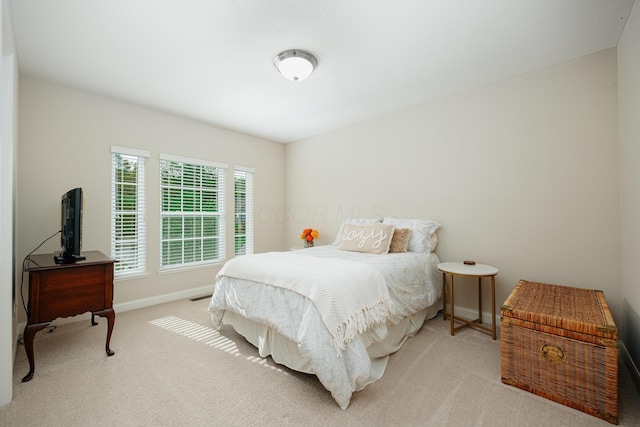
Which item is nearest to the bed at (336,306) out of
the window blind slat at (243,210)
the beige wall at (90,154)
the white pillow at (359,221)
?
the white pillow at (359,221)

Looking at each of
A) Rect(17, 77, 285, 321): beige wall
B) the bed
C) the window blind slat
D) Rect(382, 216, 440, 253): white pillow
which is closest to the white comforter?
the bed

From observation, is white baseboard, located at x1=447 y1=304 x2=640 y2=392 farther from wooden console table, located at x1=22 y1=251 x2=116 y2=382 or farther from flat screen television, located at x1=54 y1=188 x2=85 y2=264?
flat screen television, located at x1=54 y1=188 x2=85 y2=264

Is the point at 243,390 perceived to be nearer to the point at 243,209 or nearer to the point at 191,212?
the point at 191,212

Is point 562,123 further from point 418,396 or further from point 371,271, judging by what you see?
point 418,396

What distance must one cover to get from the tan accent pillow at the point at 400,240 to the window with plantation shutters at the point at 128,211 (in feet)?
10.2

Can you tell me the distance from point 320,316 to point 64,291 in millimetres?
1982

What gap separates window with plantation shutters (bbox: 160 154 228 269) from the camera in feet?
12.6

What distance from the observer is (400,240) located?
10.4 ft

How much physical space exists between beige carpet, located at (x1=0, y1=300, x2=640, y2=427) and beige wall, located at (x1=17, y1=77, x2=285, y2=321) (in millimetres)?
1077

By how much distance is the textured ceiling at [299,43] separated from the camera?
75.4 inches

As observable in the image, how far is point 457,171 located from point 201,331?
10.6 ft

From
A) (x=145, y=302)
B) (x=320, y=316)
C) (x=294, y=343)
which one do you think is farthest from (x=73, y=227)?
(x=320, y=316)

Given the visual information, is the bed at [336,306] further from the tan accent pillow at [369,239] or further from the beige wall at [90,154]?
the beige wall at [90,154]

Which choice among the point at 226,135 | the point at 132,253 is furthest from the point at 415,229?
the point at 132,253
